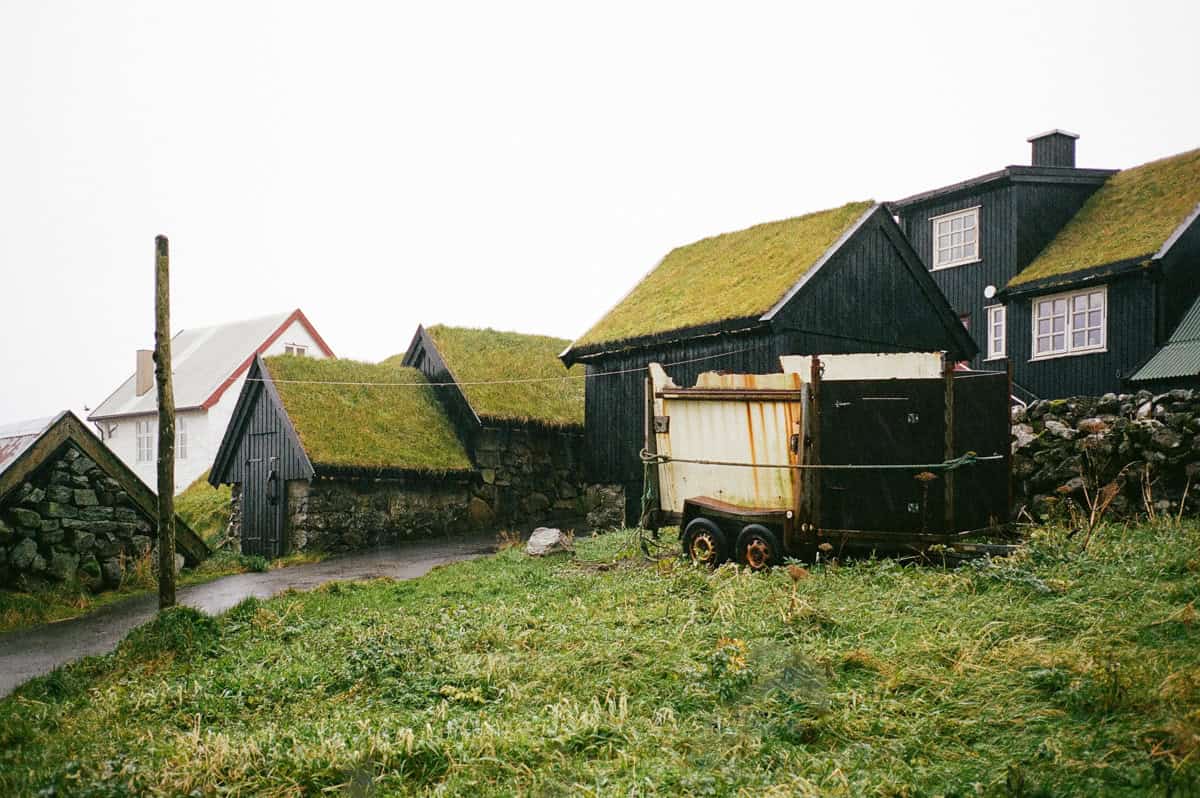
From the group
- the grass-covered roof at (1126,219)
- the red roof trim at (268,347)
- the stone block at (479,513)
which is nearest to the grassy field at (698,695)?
the grass-covered roof at (1126,219)

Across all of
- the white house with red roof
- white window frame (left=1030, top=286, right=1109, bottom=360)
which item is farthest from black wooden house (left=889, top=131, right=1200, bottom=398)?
the white house with red roof

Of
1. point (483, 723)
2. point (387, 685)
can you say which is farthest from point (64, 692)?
point (483, 723)

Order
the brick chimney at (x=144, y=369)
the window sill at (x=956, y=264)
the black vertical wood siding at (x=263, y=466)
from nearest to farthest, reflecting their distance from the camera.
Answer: the brick chimney at (x=144, y=369)
the black vertical wood siding at (x=263, y=466)
the window sill at (x=956, y=264)

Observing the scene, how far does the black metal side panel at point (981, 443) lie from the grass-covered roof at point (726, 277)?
7.88 meters

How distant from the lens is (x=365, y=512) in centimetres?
2228

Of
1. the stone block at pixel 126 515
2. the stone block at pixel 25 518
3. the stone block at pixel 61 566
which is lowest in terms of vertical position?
the stone block at pixel 61 566

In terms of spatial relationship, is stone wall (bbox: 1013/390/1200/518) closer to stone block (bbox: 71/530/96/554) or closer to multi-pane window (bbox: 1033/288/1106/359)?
multi-pane window (bbox: 1033/288/1106/359)

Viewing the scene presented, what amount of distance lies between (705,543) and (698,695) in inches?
231

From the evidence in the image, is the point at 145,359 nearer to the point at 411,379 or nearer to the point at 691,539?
the point at 691,539

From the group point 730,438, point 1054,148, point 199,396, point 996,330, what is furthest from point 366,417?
point 1054,148

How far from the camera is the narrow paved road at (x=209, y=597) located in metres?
10.1

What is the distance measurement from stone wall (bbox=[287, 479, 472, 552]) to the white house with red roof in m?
11.6

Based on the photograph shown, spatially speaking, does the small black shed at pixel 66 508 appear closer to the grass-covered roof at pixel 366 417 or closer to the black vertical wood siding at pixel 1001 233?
the grass-covered roof at pixel 366 417

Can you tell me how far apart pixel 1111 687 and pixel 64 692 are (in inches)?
323
